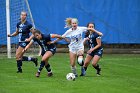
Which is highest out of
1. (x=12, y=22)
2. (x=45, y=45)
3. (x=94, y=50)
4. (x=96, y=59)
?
(x=12, y=22)

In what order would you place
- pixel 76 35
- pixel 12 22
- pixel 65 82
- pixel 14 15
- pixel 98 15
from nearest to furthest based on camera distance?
1. pixel 65 82
2. pixel 76 35
3. pixel 12 22
4. pixel 14 15
5. pixel 98 15

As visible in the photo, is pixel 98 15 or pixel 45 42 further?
pixel 98 15

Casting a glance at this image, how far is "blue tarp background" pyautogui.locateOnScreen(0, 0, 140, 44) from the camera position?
1119 inches

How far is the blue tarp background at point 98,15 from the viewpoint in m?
28.4

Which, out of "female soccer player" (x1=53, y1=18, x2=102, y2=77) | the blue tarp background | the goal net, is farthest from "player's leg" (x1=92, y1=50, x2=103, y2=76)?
the blue tarp background

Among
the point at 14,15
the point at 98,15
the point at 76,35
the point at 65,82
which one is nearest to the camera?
the point at 65,82

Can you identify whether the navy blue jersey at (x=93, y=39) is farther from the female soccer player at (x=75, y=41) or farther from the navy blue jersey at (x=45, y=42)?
the navy blue jersey at (x=45, y=42)

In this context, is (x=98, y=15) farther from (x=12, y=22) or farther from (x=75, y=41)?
(x=75, y=41)

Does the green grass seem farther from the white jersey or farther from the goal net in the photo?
the goal net

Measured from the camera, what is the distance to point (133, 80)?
15836mm

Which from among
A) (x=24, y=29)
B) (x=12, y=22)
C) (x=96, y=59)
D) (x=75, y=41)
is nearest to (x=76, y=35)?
(x=75, y=41)

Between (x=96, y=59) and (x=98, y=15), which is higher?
(x=98, y=15)

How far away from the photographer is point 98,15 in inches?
1136

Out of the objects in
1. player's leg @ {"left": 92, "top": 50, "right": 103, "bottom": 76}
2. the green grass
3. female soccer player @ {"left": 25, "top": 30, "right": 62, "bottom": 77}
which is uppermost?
female soccer player @ {"left": 25, "top": 30, "right": 62, "bottom": 77}
